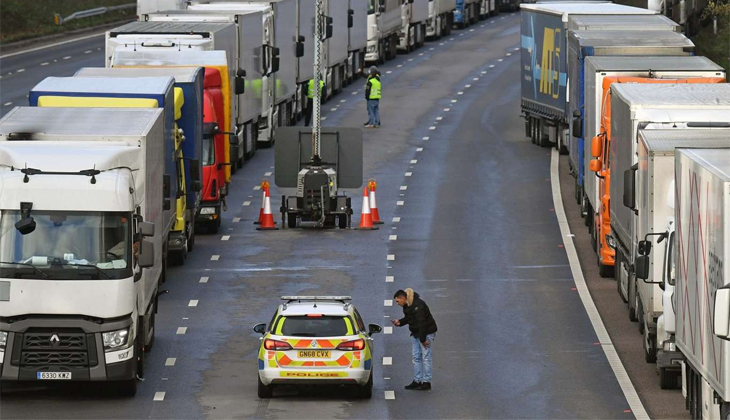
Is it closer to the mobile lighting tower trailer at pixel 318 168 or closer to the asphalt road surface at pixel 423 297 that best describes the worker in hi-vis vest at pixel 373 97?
the asphalt road surface at pixel 423 297

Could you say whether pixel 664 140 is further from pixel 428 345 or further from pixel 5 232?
pixel 5 232

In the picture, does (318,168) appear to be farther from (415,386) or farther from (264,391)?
(264,391)

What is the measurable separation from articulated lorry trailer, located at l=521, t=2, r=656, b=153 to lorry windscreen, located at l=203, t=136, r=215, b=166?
1093 cm

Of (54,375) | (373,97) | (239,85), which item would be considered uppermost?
(239,85)

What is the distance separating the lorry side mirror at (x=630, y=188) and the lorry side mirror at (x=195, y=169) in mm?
9813

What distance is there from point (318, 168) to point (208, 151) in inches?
95.2

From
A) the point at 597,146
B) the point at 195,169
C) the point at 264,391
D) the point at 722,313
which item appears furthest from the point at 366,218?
the point at 722,313

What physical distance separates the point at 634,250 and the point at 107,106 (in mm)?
8590

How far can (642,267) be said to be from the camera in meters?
22.9

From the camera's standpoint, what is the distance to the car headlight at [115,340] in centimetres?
2192

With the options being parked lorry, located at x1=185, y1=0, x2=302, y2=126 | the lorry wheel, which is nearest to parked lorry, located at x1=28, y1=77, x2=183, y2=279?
the lorry wheel

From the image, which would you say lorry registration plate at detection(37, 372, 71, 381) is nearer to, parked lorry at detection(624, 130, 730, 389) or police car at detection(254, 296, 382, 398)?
police car at detection(254, 296, 382, 398)

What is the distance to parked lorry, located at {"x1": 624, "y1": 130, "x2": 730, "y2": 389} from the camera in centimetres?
2231

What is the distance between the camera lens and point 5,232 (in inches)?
861
